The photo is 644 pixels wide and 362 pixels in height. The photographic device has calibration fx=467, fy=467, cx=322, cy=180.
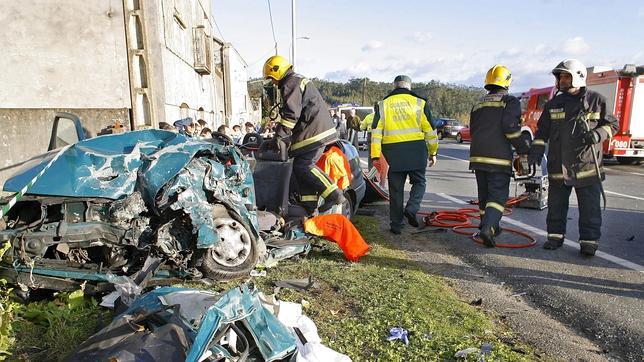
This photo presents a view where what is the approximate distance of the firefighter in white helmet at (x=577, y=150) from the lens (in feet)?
14.8

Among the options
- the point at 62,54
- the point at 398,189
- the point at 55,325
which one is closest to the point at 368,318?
the point at 55,325

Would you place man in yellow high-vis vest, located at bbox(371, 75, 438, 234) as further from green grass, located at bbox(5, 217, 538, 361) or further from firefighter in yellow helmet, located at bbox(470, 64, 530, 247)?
green grass, located at bbox(5, 217, 538, 361)

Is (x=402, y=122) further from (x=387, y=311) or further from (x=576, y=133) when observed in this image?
(x=387, y=311)

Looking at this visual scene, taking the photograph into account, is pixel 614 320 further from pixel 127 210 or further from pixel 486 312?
pixel 127 210

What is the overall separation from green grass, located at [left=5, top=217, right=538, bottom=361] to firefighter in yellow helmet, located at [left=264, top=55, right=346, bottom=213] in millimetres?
1026

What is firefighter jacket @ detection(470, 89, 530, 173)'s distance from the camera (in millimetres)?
4887

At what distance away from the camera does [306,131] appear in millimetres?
4938

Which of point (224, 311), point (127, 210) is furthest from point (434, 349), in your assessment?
point (127, 210)

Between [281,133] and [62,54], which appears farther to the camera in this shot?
[62,54]

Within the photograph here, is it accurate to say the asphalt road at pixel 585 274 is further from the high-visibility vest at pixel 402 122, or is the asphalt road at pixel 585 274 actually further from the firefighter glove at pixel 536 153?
the high-visibility vest at pixel 402 122

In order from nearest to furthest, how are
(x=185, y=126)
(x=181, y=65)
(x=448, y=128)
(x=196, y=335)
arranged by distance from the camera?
(x=196, y=335), (x=185, y=126), (x=181, y=65), (x=448, y=128)

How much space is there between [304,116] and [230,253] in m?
1.82

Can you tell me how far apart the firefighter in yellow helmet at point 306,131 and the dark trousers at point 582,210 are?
2182mm

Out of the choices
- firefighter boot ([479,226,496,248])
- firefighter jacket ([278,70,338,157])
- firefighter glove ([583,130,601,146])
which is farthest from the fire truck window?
firefighter jacket ([278,70,338,157])
